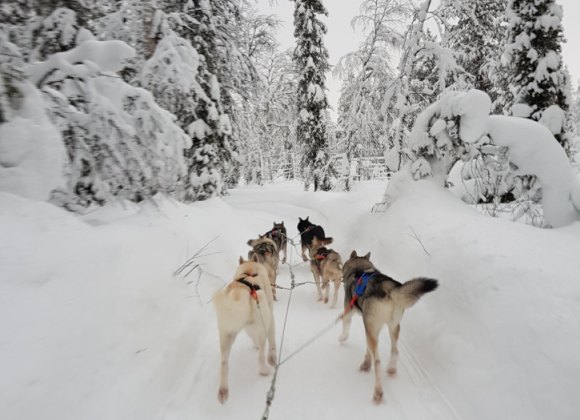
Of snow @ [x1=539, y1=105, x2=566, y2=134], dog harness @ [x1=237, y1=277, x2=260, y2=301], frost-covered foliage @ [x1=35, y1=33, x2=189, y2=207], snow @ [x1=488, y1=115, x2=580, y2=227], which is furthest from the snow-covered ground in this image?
snow @ [x1=539, y1=105, x2=566, y2=134]

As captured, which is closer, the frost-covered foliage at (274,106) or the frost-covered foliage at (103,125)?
the frost-covered foliage at (103,125)

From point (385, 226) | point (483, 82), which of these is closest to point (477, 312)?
point (385, 226)

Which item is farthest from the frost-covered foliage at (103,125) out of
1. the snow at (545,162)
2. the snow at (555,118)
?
the snow at (555,118)

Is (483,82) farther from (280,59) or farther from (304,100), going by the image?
(280,59)

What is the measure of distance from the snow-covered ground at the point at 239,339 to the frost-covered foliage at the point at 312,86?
14.7m

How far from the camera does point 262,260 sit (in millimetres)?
5348

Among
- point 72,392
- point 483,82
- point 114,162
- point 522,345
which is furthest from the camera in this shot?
point 483,82

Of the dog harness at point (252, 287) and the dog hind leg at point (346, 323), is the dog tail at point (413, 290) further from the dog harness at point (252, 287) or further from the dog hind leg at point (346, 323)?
the dog harness at point (252, 287)

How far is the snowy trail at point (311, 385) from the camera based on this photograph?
2.79 m

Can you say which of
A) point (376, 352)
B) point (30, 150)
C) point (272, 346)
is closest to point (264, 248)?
point (272, 346)

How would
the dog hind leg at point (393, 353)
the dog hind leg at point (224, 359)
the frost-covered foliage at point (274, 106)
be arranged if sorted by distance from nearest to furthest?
the dog hind leg at point (224, 359), the dog hind leg at point (393, 353), the frost-covered foliage at point (274, 106)

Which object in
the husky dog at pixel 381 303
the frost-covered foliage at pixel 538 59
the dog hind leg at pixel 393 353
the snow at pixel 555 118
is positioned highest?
the frost-covered foliage at pixel 538 59

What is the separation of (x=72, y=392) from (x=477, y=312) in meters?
3.97

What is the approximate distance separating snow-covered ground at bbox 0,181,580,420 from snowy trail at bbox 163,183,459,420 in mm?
17
